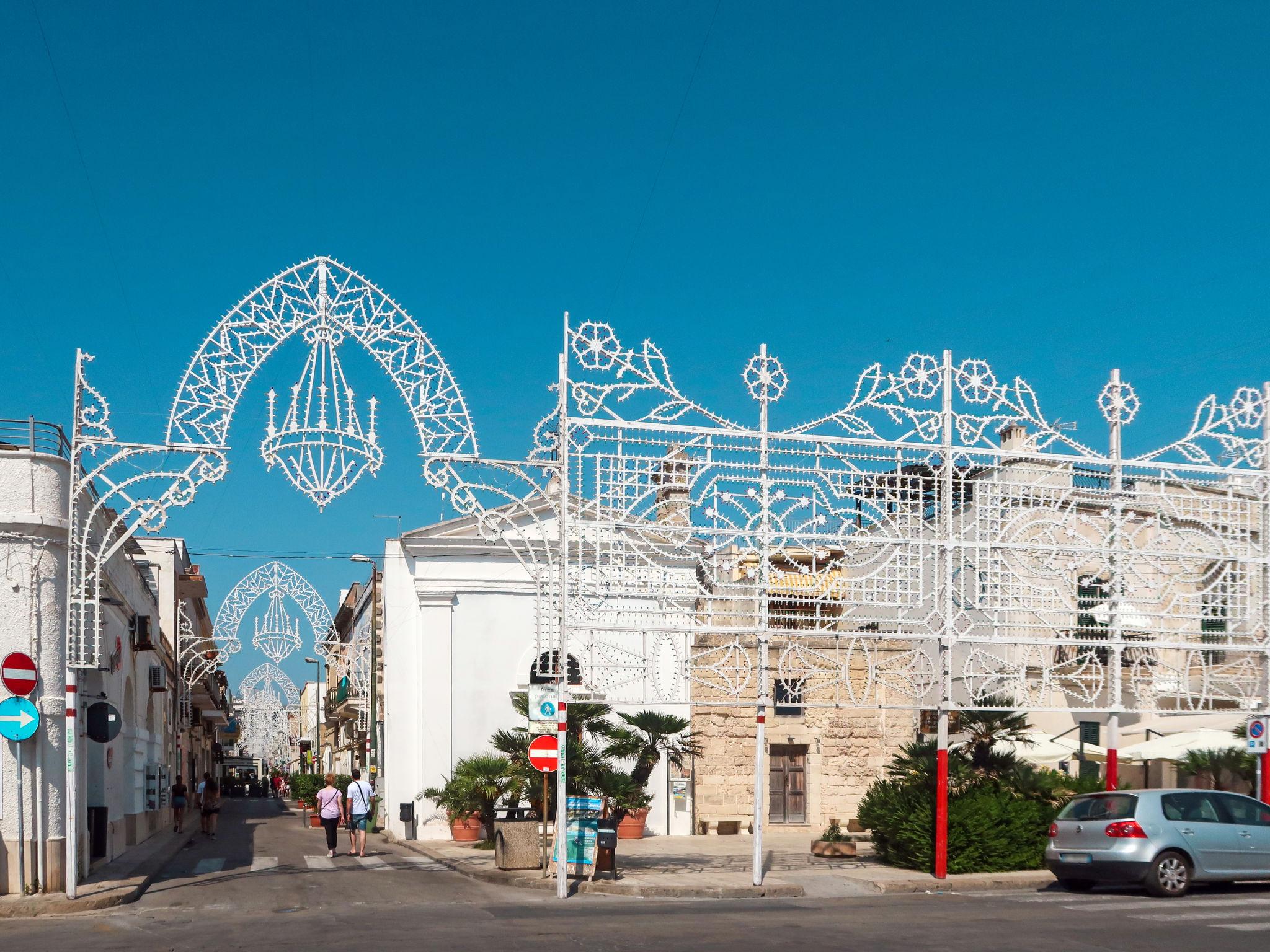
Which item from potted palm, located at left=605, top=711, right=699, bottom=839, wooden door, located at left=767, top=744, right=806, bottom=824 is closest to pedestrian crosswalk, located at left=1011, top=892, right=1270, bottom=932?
potted palm, located at left=605, top=711, right=699, bottom=839

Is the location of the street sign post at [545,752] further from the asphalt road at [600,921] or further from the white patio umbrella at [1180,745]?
the white patio umbrella at [1180,745]

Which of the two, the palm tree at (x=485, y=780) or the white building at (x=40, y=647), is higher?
the white building at (x=40, y=647)

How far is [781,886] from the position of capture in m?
17.9

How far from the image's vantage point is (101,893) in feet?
55.2

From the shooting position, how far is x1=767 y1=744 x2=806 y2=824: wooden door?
32.0m

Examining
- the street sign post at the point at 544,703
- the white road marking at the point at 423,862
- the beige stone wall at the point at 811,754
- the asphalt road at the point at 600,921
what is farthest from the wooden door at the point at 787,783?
the street sign post at the point at 544,703

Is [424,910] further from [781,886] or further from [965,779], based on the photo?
[965,779]

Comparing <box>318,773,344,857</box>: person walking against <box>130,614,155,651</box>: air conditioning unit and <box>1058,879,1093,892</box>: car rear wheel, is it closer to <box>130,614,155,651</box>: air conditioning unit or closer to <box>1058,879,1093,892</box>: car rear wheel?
<box>130,614,155,651</box>: air conditioning unit

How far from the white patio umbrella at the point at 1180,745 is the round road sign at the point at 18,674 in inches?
727

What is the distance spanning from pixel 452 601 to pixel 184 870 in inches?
407

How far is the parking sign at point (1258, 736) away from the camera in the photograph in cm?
2027

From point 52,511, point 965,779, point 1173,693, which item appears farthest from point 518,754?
point 1173,693

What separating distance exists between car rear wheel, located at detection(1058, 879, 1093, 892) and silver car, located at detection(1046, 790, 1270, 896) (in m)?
0.19

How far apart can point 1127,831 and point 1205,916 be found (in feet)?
6.29
